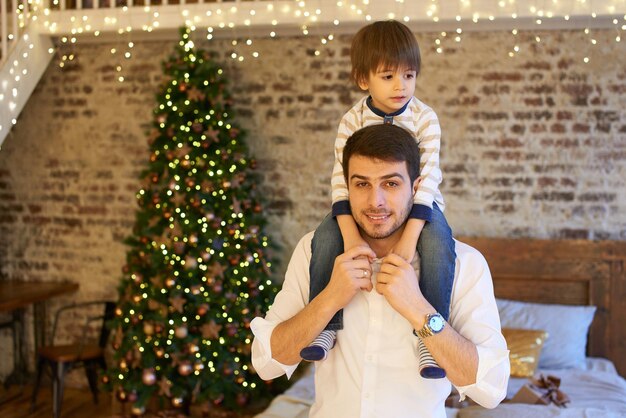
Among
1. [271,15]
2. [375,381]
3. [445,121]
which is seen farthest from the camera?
[445,121]

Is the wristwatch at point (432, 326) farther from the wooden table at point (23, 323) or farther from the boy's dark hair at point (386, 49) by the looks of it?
the wooden table at point (23, 323)

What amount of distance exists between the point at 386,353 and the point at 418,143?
0.71 m

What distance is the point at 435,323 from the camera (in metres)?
2.18

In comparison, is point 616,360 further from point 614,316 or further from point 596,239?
point 596,239

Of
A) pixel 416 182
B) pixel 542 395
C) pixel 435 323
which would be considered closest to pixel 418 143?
pixel 416 182

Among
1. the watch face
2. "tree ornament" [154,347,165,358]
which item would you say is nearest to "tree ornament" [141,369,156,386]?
"tree ornament" [154,347,165,358]

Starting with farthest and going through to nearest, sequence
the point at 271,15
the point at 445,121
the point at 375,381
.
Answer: the point at 445,121 < the point at 271,15 < the point at 375,381

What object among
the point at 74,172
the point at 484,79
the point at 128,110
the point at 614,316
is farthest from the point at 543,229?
the point at 74,172

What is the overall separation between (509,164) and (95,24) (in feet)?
11.0

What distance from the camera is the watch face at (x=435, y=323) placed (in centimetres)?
218

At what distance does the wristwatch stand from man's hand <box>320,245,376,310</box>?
224 mm

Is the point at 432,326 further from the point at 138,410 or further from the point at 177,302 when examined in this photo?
the point at 138,410

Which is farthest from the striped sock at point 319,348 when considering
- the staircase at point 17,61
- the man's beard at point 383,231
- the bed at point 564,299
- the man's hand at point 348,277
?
the staircase at point 17,61

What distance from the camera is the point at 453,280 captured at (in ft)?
7.90
